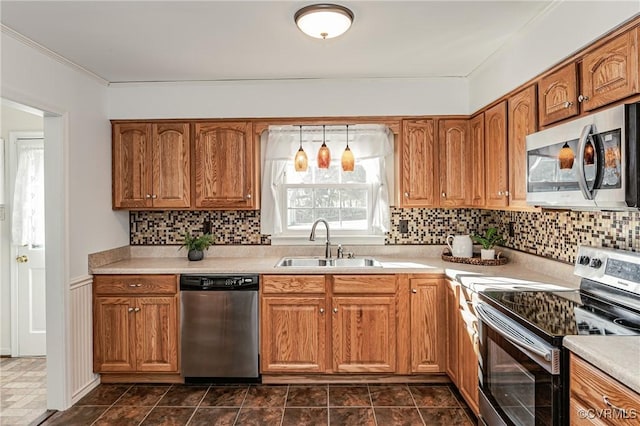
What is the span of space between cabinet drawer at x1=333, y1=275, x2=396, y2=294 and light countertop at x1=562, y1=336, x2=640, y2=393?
161cm

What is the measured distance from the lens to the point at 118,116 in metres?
3.53

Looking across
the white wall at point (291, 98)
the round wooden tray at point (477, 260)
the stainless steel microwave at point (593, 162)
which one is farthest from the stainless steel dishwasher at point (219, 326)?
the stainless steel microwave at point (593, 162)

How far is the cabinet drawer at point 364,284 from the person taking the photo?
3084mm

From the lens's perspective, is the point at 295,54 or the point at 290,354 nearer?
the point at 295,54

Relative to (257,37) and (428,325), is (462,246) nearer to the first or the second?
(428,325)

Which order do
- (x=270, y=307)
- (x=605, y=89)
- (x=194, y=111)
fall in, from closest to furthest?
(x=605, y=89) → (x=270, y=307) → (x=194, y=111)

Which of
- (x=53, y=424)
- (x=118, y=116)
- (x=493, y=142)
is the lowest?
(x=53, y=424)

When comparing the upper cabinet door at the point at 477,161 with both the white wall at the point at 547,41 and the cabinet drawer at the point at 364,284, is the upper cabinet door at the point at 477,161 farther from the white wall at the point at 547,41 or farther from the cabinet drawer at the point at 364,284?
the cabinet drawer at the point at 364,284

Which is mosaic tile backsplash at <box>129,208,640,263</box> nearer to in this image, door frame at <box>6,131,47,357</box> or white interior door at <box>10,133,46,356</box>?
white interior door at <box>10,133,46,356</box>

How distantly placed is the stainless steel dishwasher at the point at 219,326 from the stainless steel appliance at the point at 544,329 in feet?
5.32

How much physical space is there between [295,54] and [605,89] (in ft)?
6.04

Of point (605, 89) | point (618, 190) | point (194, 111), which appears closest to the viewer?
point (618, 190)

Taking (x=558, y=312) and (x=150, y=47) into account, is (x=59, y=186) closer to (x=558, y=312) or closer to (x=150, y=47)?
(x=150, y=47)

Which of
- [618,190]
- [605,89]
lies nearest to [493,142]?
[605,89]
